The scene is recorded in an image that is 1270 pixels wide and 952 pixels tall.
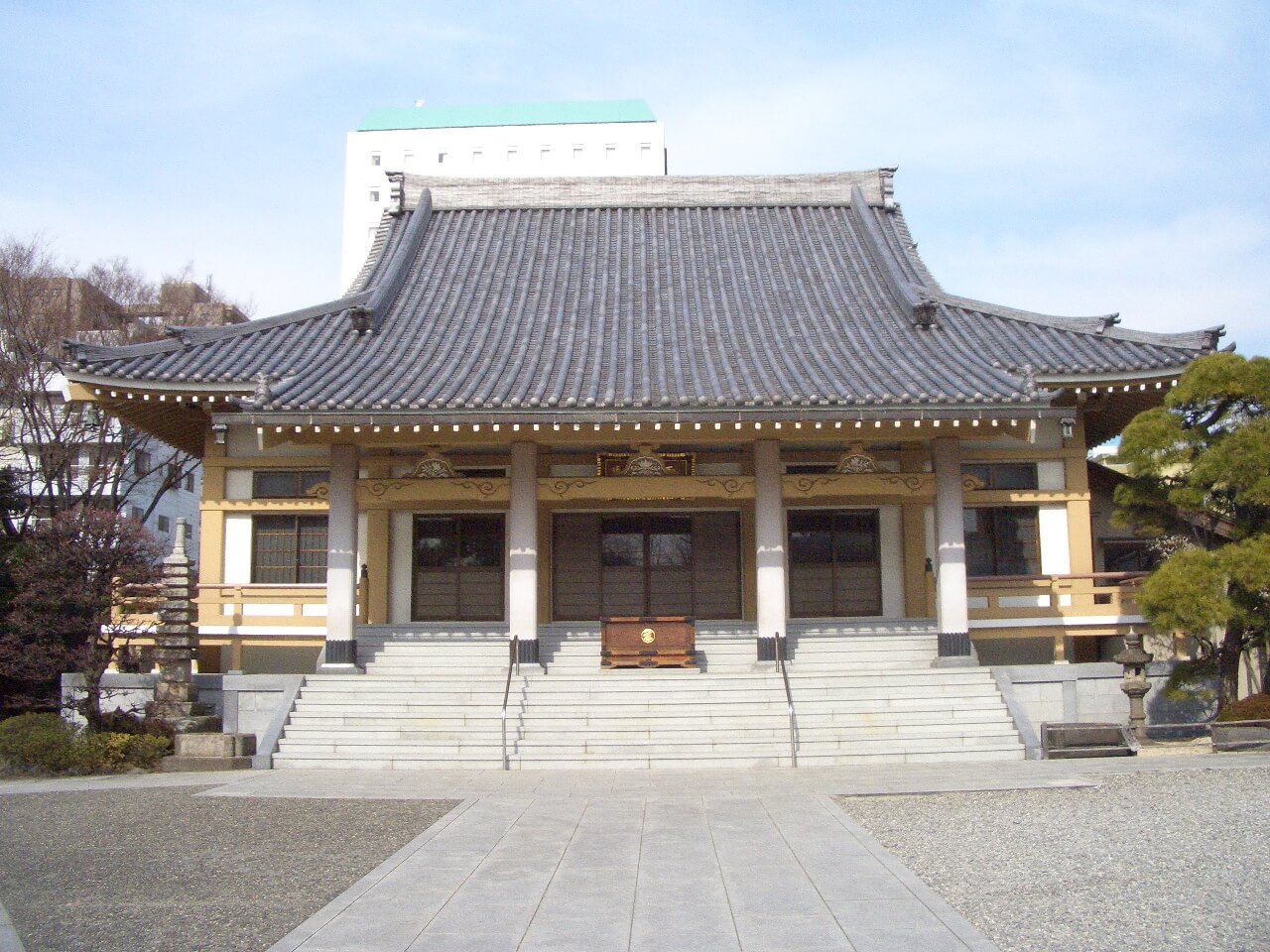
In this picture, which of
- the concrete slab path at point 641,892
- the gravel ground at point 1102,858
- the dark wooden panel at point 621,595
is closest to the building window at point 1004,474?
the dark wooden panel at point 621,595

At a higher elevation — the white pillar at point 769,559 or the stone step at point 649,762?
the white pillar at point 769,559

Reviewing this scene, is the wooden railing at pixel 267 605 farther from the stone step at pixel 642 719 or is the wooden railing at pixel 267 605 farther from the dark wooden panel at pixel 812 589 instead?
the dark wooden panel at pixel 812 589

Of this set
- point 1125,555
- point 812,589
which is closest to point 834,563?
point 812,589

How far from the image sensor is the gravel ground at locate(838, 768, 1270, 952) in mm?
6656

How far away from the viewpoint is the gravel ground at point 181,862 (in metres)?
6.96

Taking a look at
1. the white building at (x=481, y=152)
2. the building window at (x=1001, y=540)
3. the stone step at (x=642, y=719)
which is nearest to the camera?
the stone step at (x=642, y=719)

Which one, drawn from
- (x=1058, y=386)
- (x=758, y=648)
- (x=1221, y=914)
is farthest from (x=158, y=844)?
(x=1058, y=386)

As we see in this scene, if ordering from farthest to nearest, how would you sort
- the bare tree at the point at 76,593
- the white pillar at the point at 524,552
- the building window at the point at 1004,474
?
1. the building window at the point at 1004,474
2. the white pillar at the point at 524,552
3. the bare tree at the point at 76,593

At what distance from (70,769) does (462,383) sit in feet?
26.3

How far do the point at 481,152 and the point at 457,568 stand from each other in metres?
52.8

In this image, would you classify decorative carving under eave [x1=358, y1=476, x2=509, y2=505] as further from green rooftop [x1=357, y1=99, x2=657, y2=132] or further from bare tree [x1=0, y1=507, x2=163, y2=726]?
green rooftop [x1=357, y1=99, x2=657, y2=132]

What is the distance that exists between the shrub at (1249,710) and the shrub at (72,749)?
15.3 meters

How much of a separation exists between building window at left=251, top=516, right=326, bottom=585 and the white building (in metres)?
50.2

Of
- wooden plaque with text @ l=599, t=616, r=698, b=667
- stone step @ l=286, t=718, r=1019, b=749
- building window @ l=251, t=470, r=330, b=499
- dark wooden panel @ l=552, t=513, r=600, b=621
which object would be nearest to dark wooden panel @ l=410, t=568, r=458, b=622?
dark wooden panel @ l=552, t=513, r=600, b=621
